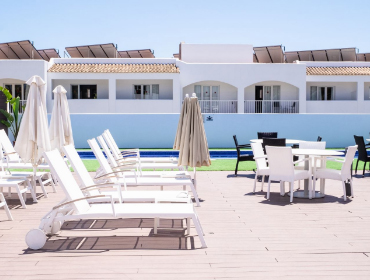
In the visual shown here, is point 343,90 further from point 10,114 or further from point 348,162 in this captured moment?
point 348,162

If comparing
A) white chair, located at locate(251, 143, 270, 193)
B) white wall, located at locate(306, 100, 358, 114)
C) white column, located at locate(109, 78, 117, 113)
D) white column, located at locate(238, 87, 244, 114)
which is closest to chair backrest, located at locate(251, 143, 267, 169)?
white chair, located at locate(251, 143, 270, 193)

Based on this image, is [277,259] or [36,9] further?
[36,9]

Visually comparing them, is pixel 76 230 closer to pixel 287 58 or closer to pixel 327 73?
pixel 327 73

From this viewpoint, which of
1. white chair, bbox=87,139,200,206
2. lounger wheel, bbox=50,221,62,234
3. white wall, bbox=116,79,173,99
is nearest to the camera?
lounger wheel, bbox=50,221,62,234

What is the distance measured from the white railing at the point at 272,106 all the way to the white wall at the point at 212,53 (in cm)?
356

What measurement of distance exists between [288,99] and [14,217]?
25491mm

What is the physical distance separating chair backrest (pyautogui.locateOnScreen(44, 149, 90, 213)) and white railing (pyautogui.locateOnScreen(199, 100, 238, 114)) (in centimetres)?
2264

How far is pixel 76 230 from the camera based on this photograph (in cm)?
626

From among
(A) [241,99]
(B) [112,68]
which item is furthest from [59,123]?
(A) [241,99]

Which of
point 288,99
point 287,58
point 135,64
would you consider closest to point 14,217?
point 135,64

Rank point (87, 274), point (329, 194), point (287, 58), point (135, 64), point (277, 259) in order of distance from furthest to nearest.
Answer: point (287, 58), point (135, 64), point (329, 194), point (277, 259), point (87, 274)

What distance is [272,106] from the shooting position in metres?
28.9

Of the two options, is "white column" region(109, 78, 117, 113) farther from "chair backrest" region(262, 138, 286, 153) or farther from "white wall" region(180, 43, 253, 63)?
"chair backrest" region(262, 138, 286, 153)

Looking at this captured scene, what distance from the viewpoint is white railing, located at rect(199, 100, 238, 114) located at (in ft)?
93.5
